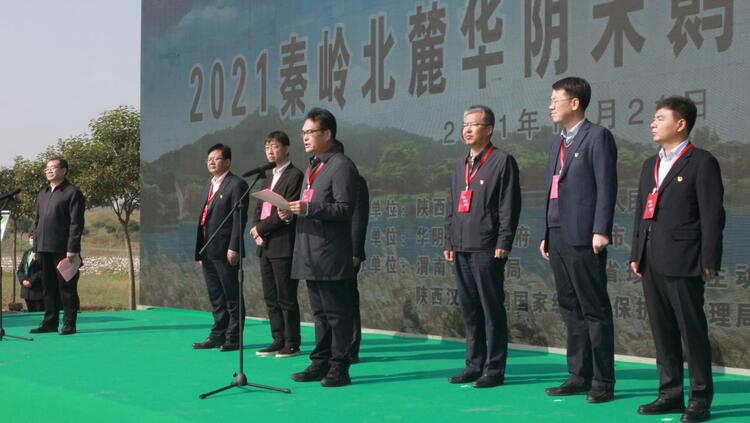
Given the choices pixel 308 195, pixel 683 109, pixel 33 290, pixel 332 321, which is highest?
pixel 683 109

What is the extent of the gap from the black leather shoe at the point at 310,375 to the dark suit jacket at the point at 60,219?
281 cm

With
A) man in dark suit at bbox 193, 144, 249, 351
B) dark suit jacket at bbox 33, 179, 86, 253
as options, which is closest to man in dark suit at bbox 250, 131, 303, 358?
man in dark suit at bbox 193, 144, 249, 351

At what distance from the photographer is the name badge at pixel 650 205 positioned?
3619 millimetres

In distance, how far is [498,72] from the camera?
234 inches

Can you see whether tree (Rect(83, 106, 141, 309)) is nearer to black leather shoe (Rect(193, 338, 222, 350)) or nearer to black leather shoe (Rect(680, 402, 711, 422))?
black leather shoe (Rect(193, 338, 222, 350))

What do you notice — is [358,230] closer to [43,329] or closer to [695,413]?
[695,413]

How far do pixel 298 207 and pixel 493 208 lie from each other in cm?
97

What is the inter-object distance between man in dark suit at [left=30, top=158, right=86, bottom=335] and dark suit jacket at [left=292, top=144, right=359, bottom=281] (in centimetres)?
278

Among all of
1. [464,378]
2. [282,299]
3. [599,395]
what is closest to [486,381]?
[464,378]

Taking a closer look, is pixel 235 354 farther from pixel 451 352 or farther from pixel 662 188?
pixel 662 188

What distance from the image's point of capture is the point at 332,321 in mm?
4371

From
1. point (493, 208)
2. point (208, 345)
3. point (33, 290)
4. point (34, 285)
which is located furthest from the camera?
point (33, 290)

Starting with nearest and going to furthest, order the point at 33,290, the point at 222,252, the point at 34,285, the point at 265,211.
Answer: the point at 265,211
the point at 222,252
the point at 34,285
the point at 33,290

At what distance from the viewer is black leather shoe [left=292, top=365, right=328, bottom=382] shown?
14.5 feet
